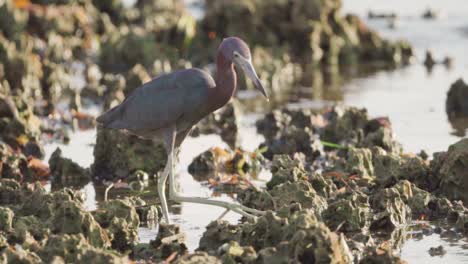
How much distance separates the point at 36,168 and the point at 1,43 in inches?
243

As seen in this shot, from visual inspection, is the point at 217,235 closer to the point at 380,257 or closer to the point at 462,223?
the point at 380,257

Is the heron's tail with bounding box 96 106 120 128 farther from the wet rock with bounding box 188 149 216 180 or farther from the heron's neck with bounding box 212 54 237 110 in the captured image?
the wet rock with bounding box 188 149 216 180

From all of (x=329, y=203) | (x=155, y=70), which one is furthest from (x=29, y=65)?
(x=329, y=203)

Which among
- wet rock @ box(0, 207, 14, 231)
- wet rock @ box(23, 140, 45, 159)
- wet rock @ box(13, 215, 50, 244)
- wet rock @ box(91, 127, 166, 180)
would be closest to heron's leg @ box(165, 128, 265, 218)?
wet rock @ box(13, 215, 50, 244)

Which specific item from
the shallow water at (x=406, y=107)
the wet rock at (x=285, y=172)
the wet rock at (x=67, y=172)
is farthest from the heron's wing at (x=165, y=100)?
the wet rock at (x=67, y=172)

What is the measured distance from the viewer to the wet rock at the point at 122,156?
12.2m

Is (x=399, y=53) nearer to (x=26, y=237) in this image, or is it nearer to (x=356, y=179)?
(x=356, y=179)

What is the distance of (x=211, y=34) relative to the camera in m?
21.4

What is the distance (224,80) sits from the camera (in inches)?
380

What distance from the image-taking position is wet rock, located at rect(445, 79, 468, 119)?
609 inches

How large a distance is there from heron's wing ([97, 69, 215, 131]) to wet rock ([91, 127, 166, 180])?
6.29ft

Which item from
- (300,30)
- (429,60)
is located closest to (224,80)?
(429,60)

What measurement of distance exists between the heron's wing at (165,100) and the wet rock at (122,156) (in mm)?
1916

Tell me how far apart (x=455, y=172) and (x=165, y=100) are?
2.56 metres
